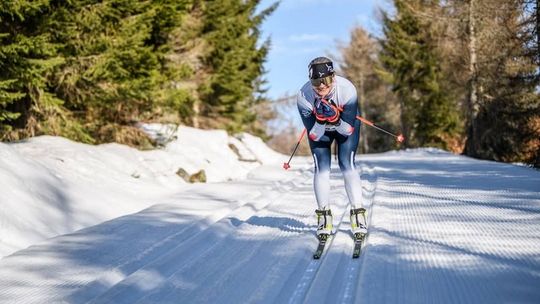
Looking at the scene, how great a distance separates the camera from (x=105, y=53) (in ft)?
33.8

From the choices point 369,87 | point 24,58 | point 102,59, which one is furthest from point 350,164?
point 369,87

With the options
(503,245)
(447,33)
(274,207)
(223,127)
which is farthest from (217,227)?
(447,33)

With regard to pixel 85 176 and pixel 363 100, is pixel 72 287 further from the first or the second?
pixel 363 100

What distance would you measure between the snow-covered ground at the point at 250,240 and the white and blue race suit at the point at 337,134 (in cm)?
58

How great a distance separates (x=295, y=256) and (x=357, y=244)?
64 centimetres

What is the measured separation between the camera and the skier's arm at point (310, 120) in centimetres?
529

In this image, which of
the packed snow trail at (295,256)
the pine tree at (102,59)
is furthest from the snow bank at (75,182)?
the pine tree at (102,59)

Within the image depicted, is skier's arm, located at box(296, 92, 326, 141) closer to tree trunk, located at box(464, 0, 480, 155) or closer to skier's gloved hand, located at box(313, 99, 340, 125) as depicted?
skier's gloved hand, located at box(313, 99, 340, 125)

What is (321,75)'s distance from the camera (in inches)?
197

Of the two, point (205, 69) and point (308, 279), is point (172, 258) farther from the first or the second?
point (205, 69)

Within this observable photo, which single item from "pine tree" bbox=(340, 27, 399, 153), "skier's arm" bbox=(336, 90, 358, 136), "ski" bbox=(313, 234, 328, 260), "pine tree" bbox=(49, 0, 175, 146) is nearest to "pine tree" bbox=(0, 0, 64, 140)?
"pine tree" bbox=(49, 0, 175, 146)

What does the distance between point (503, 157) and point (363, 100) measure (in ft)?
80.5

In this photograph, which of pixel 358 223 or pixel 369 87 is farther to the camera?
pixel 369 87

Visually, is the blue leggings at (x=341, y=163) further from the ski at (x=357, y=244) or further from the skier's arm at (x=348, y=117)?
the ski at (x=357, y=244)
